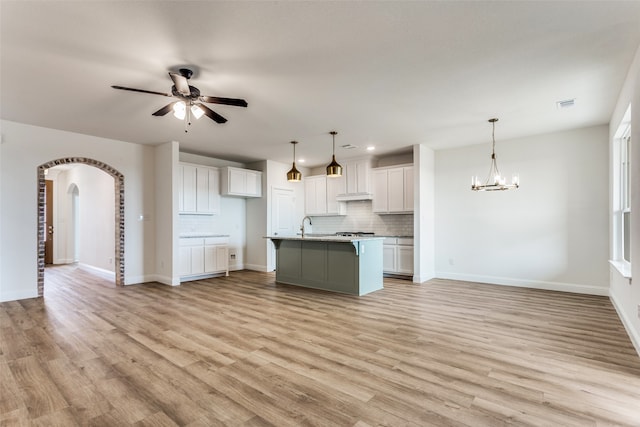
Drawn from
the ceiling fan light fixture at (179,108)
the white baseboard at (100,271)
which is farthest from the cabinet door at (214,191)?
the ceiling fan light fixture at (179,108)

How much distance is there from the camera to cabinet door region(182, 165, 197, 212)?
671 cm

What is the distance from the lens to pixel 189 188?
22.3ft

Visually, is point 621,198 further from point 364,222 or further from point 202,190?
point 202,190

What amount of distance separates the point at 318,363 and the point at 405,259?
14.5ft

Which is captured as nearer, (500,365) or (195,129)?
(500,365)

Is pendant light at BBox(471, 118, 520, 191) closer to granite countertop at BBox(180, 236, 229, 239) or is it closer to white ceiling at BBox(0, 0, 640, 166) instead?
white ceiling at BBox(0, 0, 640, 166)

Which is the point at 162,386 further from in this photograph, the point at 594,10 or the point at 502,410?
the point at 594,10

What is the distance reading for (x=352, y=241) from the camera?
5035 mm

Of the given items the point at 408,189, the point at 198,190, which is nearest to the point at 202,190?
the point at 198,190

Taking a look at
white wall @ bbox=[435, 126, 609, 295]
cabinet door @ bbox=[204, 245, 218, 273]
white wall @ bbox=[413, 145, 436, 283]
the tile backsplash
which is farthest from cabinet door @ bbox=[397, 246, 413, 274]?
cabinet door @ bbox=[204, 245, 218, 273]

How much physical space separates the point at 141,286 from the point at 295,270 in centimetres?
290

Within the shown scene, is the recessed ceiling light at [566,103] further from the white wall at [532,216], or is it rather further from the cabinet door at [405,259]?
the cabinet door at [405,259]

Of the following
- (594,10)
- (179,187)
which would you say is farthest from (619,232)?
(179,187)

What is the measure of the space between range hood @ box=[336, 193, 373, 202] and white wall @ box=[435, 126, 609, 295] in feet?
4.97
